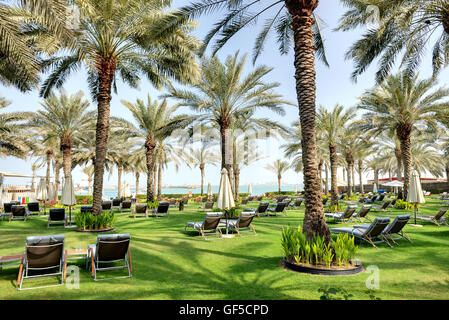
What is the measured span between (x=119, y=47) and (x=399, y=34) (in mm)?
12050

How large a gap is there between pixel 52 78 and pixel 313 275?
1382 cm

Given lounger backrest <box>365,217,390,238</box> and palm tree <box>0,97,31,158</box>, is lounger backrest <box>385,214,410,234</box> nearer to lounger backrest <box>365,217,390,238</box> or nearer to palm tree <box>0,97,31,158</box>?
lounger backrest <box>365,217,390,238</box>

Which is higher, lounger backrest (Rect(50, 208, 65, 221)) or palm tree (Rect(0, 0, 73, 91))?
palm tree (Rect(0, 0, 73, 91))

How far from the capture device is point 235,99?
52.6ft

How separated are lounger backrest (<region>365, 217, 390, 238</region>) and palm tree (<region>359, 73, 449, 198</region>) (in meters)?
12.0

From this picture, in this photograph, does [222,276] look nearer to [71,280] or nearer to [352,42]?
[71,280]

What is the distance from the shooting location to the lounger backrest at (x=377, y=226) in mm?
7555

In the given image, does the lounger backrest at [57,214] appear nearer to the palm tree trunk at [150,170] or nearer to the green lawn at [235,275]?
the green lawn at [235,275]

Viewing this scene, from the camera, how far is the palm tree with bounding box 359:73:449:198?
17.8 meters

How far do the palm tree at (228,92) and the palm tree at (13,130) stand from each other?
11.6 metres

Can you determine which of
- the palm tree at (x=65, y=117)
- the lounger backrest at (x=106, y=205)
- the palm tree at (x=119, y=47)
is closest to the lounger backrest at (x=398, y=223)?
the palm tree at (x=119, y=47)

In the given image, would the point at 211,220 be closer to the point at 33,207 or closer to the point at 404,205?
the point at 33,207

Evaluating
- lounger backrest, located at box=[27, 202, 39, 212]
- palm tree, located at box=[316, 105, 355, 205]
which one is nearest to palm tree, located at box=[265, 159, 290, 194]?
palm tree, located at box=[316, 105, 355, 205]
